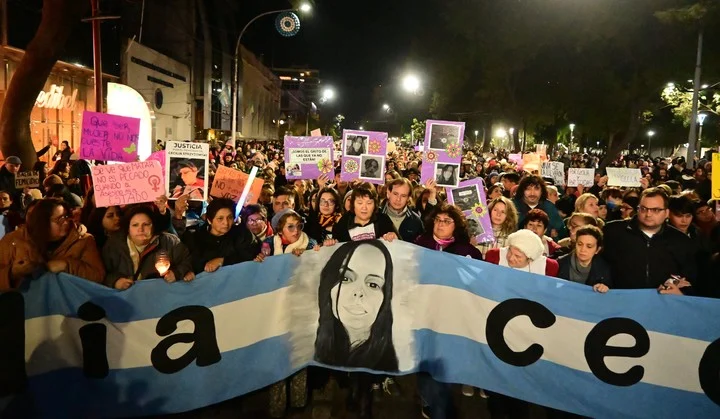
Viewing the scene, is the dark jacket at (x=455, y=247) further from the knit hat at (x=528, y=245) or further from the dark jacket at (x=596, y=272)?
the dark jacket at (x=596, y=272)

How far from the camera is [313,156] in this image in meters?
7.46

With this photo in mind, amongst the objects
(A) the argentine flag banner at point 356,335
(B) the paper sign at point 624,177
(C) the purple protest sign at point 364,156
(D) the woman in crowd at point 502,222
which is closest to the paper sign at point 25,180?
(C) the purple protest sign at point 364,156

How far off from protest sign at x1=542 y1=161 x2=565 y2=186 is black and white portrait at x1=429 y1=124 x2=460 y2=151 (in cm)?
525

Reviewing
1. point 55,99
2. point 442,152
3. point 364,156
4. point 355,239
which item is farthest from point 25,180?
point 55,99

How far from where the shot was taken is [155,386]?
426 centimetres

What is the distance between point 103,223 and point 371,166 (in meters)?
3.39

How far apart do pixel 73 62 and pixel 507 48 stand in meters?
18.4

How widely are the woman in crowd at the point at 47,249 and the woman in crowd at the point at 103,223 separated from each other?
71 centimetres

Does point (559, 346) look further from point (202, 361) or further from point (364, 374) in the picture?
point (202, 361)

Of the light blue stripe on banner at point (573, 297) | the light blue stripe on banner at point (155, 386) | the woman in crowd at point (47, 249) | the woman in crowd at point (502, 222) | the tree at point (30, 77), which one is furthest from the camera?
the tree at point (30, 77)

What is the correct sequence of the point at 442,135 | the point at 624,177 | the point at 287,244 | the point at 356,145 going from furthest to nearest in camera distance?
the point at 624,177 < the point at 356,145 < the point at 442,135 < the point at 287,244

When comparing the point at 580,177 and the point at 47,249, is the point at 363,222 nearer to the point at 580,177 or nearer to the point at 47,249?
→ the point at 47,249

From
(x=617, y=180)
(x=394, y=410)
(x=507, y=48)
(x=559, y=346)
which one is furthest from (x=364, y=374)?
(x=507, y=48)

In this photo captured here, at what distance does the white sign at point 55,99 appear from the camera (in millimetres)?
15688
